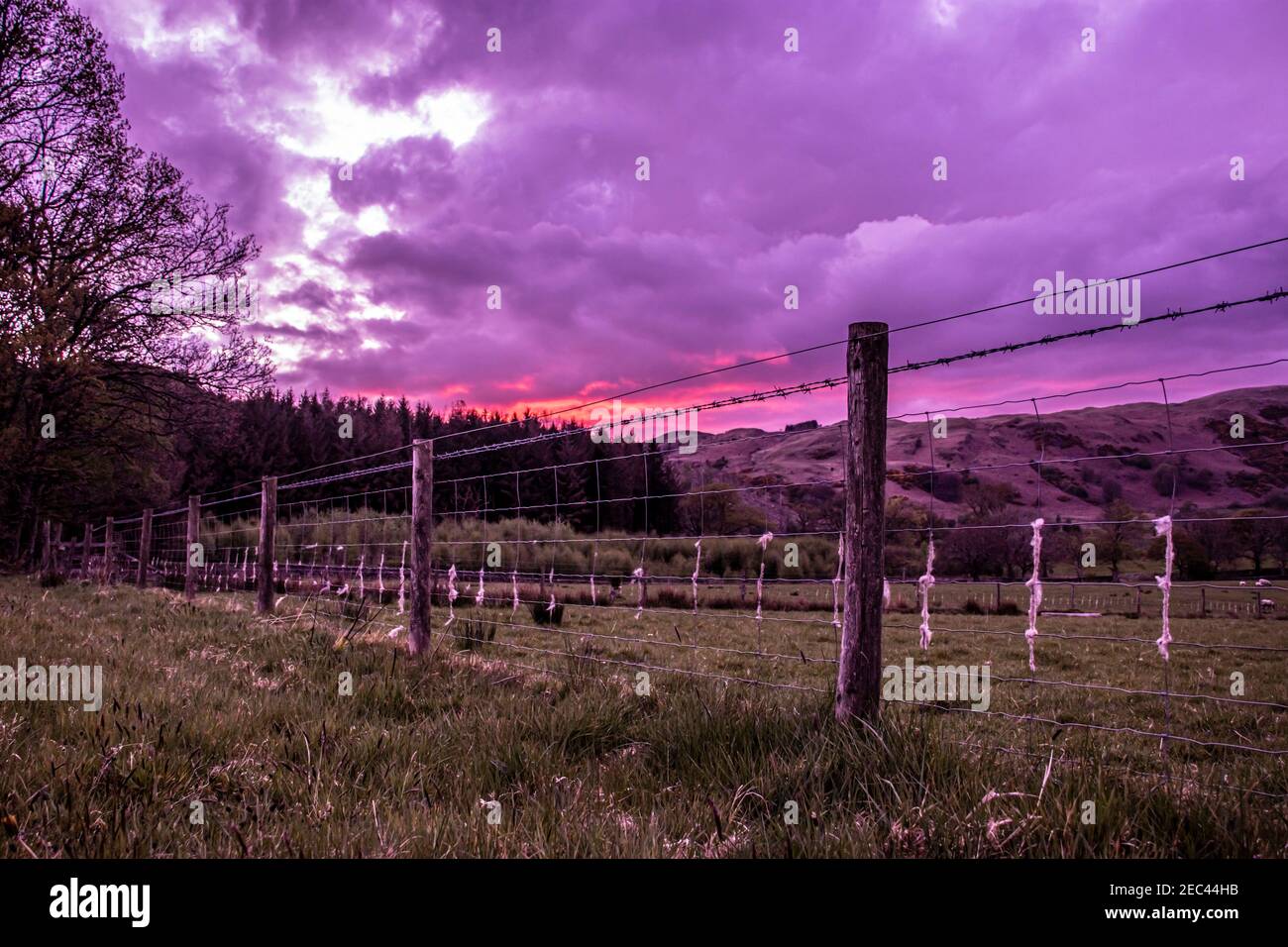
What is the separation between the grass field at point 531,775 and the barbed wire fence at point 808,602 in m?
0.25

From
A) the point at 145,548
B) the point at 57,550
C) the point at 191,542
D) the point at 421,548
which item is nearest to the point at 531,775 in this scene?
the point at 421,548

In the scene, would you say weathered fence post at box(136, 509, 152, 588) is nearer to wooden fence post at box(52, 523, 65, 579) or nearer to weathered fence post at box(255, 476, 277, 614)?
wooden fence post at box(52, 523, 65, 579)

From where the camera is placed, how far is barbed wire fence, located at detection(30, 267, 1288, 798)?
4.07 m

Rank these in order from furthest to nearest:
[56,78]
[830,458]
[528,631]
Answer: [56,78] < [528,631] < [830,458]

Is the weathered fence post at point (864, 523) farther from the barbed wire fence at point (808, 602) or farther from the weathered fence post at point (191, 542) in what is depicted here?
the weathered fence post at point (191, 542)

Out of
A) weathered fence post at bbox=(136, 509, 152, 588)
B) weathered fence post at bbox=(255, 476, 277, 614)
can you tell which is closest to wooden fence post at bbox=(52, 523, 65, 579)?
weathered fence post at bbox=(136, 509, 152, 588)

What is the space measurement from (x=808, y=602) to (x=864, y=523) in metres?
28.3

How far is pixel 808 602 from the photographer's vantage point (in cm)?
3108

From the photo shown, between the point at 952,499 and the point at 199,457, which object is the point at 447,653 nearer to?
the point at 952,499

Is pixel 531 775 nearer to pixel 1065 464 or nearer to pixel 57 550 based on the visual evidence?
pixel 1065 464

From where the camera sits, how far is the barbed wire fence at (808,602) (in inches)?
160
